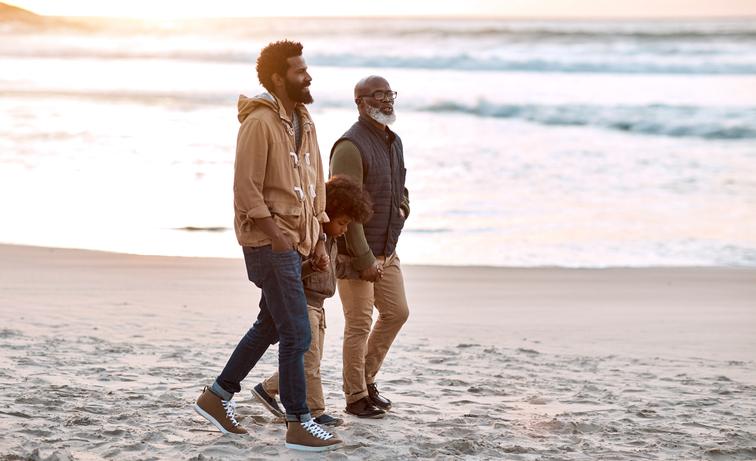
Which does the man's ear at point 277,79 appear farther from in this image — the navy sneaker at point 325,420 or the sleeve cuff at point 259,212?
the navy sneaker at point 325,420

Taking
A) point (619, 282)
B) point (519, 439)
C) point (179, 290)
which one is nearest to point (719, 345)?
point (619, 282)

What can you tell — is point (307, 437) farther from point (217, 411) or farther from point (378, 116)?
point (378, 116)

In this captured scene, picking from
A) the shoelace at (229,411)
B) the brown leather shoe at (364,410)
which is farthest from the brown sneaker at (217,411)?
the brown leather shoe at (364,410)

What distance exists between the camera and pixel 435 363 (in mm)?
7059

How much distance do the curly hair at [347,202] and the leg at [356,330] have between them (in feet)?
1.36

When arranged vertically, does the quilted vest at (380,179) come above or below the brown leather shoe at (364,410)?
above

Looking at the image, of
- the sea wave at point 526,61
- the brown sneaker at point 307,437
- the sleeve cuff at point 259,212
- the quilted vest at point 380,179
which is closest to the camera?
the sleeve cuff at point 259,212

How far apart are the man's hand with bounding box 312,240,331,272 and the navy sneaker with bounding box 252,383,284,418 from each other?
0.79 m

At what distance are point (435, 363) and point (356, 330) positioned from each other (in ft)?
5.73

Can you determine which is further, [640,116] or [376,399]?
[640,116]

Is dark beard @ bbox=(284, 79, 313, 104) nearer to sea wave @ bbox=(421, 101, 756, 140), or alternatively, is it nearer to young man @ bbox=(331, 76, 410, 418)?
young man @ bbox=(331, 76, 410, 418)

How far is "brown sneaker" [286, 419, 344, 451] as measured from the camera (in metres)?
4.81

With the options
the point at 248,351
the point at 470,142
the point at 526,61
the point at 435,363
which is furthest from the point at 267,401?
the point at 526,61

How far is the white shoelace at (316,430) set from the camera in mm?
4828
